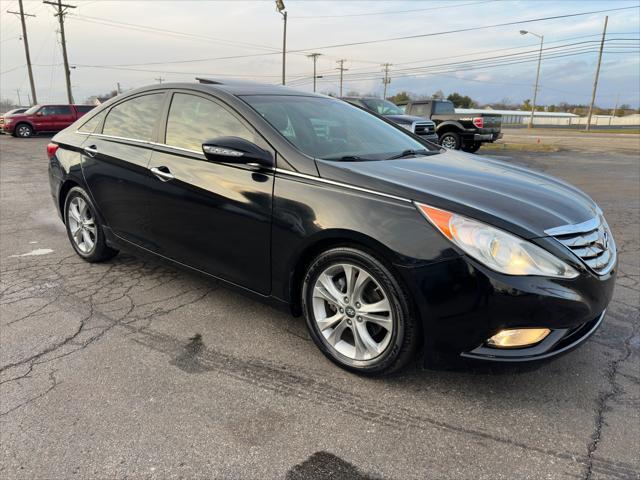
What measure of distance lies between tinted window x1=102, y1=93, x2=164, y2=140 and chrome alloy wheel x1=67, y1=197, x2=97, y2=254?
773 millimetres

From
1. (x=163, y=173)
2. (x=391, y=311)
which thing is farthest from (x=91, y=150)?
(x=391, y=311)

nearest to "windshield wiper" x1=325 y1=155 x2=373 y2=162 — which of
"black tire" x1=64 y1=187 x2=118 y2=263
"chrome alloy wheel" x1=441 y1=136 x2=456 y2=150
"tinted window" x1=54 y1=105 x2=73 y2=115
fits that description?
"black tire" x1=64 y1=187 x2=118 y2=263

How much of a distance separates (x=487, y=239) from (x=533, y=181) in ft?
3.59

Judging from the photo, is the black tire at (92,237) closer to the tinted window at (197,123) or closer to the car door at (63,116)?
the tinted window at (197,123)

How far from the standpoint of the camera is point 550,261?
7.32ft

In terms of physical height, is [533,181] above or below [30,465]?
above

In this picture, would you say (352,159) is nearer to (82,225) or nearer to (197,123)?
(197,123)

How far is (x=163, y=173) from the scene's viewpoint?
3369 millimetres

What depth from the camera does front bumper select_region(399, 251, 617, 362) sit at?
7.13 feet

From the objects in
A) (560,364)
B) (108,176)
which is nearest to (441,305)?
(560,364)

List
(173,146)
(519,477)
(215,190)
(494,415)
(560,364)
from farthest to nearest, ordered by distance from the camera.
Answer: (173,146) → (215,190) → (560,364) → (494,415) → (519,477)

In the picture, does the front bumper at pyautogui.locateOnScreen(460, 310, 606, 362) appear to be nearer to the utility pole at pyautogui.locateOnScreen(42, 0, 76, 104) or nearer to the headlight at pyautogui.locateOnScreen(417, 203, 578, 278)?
the headlight at pyautogui.locateOnScreen(417, 203, 578, 278)

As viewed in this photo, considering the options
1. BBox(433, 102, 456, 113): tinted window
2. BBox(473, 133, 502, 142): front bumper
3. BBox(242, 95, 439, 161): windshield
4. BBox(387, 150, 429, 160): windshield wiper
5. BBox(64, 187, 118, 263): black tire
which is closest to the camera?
BBox(242, 95, 439, 161): windshield

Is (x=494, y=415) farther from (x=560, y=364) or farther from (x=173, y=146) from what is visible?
(x=173, y=146)
